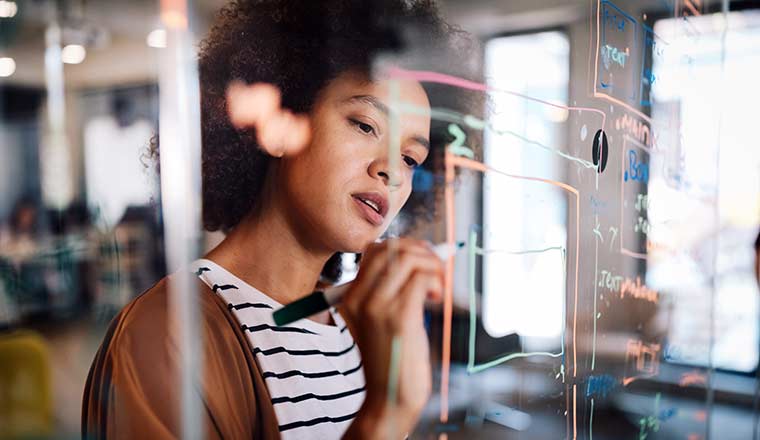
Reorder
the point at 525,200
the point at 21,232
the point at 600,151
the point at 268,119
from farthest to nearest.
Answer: the point at 600,151, the point at 525,200, the point at 268,119, the point at 21,232

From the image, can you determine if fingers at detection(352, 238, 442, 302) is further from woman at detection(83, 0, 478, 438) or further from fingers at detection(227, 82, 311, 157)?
fingers at detection(227, 82, 311, 157)

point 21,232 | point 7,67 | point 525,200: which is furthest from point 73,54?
point 525,200

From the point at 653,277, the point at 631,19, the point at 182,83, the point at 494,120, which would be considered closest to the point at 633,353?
the point at 653,277

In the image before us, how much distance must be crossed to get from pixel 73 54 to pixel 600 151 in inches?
36.9

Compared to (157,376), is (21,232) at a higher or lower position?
higher

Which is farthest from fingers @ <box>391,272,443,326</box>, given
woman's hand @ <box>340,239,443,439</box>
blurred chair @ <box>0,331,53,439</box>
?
blurred chair @ <box>0,331,53,439</box>

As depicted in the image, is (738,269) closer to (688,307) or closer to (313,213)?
(688,307)

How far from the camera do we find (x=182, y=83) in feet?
2.08

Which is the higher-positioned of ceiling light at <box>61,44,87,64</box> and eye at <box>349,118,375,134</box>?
ceiling light at <box>61,44,87,64</box>

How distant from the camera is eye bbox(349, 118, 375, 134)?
0.74 meters

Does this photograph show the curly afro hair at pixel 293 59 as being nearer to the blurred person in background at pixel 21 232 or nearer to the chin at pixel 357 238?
the chin at pixel 357 238

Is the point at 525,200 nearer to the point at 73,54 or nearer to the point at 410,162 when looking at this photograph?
the point at 410,162

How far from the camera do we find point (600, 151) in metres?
1.22

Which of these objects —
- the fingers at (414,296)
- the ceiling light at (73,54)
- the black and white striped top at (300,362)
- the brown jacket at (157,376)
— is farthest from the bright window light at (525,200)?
the ceiling light at (73,54)
